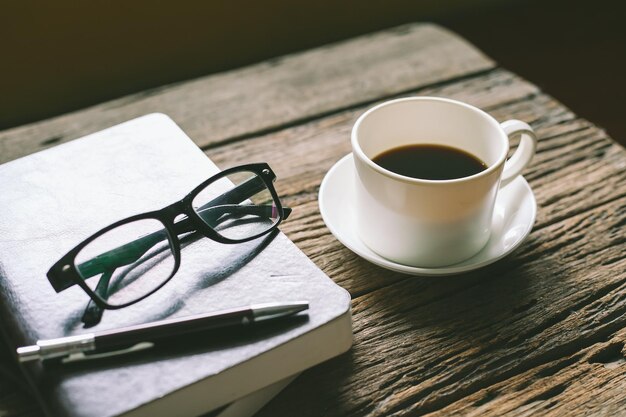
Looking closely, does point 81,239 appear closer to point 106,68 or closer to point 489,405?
point 489,405

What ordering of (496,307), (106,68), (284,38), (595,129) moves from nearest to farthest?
(496,307) → (595,129) → (106,68) → (284,38)

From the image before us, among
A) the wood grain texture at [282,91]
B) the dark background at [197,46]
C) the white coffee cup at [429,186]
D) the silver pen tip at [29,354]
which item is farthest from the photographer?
the dark background at [197,46]

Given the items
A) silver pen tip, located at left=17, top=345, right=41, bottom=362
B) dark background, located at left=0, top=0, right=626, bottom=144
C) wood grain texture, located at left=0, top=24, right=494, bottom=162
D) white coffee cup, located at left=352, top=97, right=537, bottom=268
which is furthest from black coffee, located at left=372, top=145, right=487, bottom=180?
dark background, located at left=0, top=0, right=626, bottom=144

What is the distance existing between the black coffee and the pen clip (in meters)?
0.30

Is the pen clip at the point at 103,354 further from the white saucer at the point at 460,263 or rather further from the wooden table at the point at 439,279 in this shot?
the white saucer at the point at 460,263

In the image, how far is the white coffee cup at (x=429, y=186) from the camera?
0.56 m

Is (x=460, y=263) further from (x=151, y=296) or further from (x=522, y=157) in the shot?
(x=151, y=296)

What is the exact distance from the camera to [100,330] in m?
0.50

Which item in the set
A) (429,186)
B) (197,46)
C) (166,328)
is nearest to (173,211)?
(166,328)

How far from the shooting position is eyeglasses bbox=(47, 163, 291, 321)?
524mm

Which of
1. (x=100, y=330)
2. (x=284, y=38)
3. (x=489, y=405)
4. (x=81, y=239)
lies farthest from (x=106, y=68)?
(x=489, y=405)

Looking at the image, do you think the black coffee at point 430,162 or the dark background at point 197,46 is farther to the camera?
the dark background at point 197,46

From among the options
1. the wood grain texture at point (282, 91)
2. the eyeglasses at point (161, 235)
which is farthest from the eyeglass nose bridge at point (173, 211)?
the wood grain texture at point (282, 91)

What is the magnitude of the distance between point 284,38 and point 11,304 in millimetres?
1279
